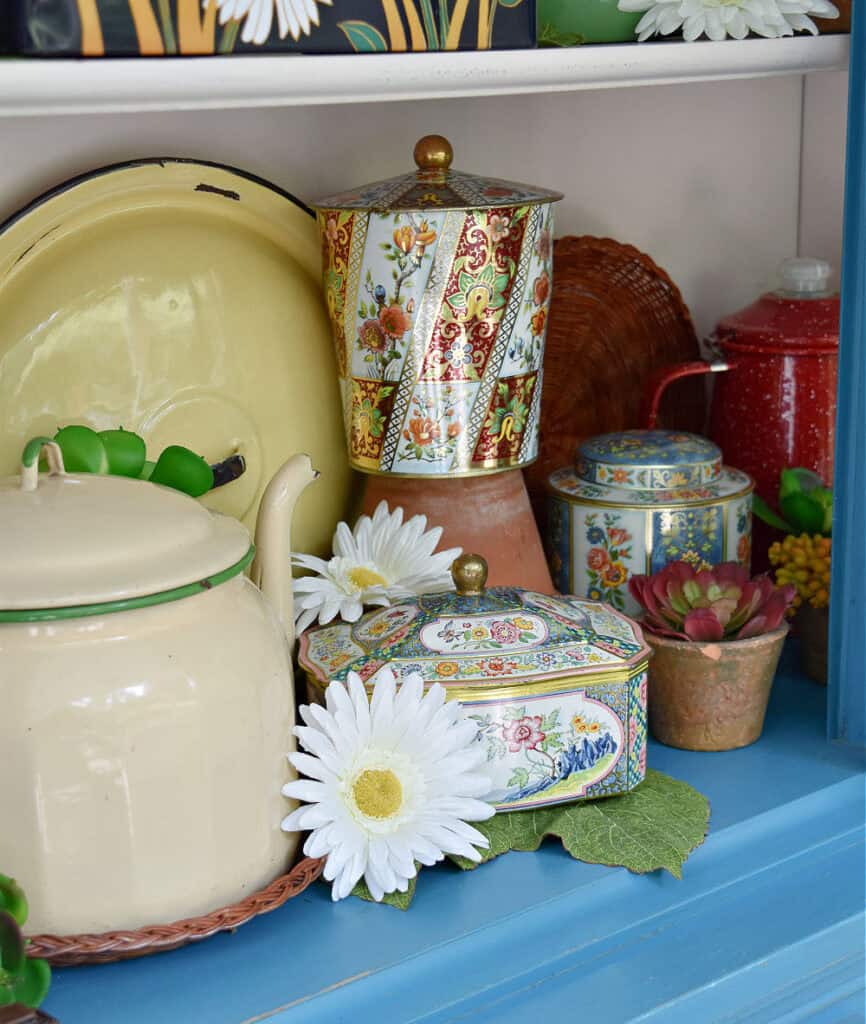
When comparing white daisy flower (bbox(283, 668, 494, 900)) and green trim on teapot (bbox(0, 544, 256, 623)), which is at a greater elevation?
green trim on teapot (bbox(0, 544, 256, 623))

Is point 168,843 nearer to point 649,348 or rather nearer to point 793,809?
point 793,809

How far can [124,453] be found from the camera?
2.62 feet

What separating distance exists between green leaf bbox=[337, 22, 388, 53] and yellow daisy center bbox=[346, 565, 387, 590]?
0.35 metres

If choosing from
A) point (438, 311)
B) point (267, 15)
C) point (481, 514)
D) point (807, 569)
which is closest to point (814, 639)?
point (807, 569)

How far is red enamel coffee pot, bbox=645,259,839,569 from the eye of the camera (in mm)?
1109

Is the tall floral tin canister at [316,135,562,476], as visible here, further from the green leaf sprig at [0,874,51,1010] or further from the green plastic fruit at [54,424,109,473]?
the green leaf sprig at [0,874,51,1010]

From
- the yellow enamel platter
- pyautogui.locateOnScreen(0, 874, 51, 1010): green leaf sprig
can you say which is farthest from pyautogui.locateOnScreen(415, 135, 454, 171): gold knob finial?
pyautogui.locateOnScreen(0, 874, 51, 1010): green leaf sprig

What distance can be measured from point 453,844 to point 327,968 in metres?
0.10

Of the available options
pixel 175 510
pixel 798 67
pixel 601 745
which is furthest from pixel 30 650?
pixel 798 67

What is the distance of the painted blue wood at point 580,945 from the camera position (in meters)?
0.70

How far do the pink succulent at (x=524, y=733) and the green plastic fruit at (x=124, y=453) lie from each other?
0.85 ft

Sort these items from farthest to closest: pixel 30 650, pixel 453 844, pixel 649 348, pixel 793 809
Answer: pixel 649 348
pixel 793 809
pixel 453 844
pixel 30 650

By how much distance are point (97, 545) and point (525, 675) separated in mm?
258

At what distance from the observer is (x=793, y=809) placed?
0.89m
